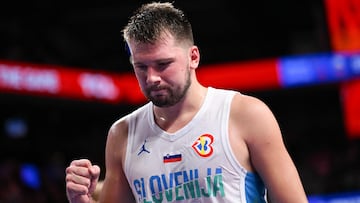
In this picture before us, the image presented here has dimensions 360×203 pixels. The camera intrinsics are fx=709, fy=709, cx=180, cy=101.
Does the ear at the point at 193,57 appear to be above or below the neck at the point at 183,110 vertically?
above

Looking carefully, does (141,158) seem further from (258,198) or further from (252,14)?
(252,14)

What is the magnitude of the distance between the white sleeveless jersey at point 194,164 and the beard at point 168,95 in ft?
0.35

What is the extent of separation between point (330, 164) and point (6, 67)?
3659 mm

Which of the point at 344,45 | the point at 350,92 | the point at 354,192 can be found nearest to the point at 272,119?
the point at 344,45

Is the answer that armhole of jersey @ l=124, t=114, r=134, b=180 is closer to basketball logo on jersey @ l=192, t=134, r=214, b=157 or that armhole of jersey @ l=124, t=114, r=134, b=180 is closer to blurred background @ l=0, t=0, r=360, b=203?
basketball logo on jersey @ l=192, t=134, r=214, b=157

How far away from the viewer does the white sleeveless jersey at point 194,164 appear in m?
2.23

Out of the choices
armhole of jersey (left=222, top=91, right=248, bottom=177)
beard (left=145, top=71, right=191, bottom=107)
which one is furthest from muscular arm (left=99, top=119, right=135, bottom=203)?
armhole of jersey (left=222, top=91, right=248, bottom=177)

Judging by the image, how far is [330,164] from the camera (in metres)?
7.83

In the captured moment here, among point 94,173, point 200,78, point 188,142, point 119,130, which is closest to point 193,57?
point 188,142

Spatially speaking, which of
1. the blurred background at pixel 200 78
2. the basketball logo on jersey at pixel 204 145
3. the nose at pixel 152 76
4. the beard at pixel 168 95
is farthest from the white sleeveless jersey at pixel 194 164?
the blurred background at pixel 200 78

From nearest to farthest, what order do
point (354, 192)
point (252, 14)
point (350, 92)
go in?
point (354, 192) → point (350, 92) → point (252, 14)

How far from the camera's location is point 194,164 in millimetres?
2252

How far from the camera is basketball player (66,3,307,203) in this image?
2.21 m

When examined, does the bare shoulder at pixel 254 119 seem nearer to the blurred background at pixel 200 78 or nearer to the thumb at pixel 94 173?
the thumb at pixel 94 173
